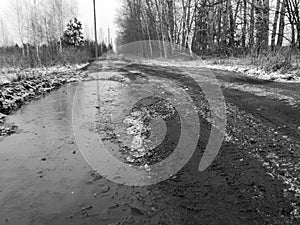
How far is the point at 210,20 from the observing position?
2769 centimetres

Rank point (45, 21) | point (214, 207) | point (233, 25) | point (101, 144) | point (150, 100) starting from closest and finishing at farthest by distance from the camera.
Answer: point (214, 207), point (101, 144), point (150, 100), point (233, 25), point (45, 21)

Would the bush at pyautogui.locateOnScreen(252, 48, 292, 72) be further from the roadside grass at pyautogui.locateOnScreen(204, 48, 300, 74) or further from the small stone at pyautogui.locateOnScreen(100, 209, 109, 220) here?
the small stone at pyautogui.locateOnScreen(100, 209, 109, 220)

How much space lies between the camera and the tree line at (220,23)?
17047mm

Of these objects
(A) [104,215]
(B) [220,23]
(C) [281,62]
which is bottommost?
(A) [104,215]

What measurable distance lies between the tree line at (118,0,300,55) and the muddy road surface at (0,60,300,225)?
39.6 ft

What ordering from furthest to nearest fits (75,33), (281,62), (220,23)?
(75,33) → (220,23) → (281,62)

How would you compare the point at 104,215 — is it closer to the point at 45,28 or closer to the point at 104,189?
the point at 104,189

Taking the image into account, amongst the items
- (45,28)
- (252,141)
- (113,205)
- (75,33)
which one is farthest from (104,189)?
(75,33)

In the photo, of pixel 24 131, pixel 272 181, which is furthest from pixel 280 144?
pixel 24 131

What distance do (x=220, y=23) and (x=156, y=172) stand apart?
2729 centimetres

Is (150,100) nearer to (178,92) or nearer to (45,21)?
(178,92)

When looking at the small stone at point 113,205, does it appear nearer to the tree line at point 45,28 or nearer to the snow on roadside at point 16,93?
the snow on roadside at point 16,93

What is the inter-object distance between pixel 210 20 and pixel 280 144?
26.5 meters

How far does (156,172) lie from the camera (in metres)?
3.35
